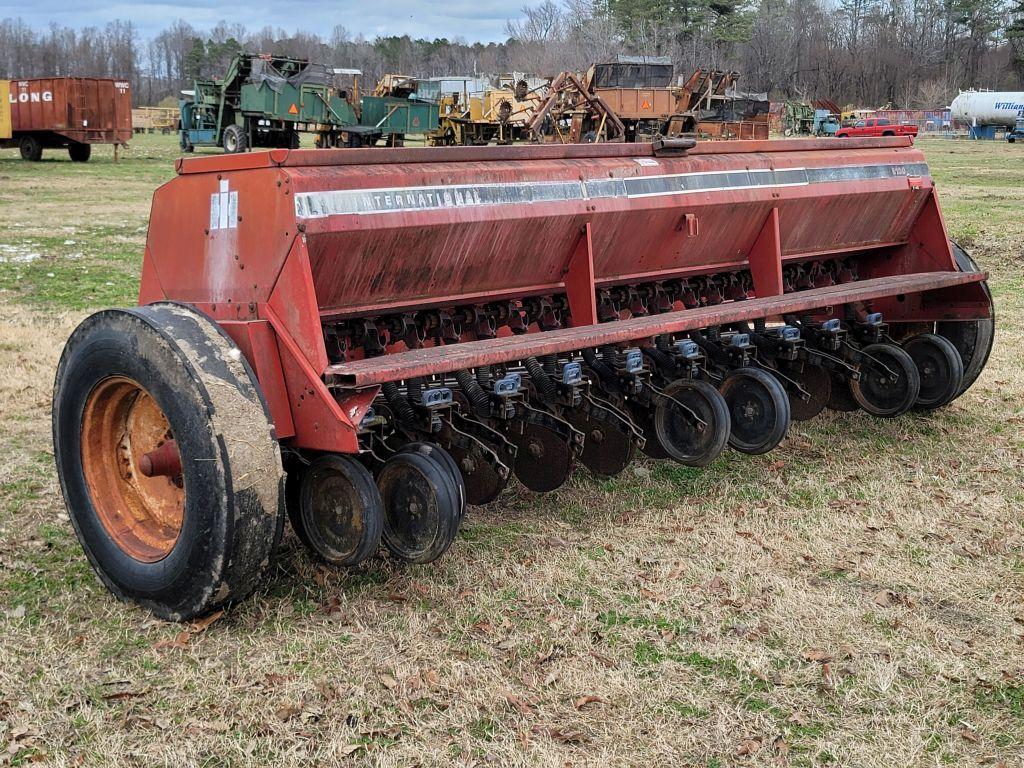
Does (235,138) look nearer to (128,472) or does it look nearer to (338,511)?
(128,472)

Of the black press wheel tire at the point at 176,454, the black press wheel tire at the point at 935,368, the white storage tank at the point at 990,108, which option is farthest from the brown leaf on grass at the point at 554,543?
the white storage tank at the point at 990,108

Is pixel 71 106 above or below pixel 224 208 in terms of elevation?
above

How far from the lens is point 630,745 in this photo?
3.10 m

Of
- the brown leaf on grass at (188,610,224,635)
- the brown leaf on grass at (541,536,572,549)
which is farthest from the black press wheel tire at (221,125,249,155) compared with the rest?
the brown leaf on grass at (188,610,224,635)

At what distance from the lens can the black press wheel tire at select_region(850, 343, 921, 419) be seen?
587 centimetres

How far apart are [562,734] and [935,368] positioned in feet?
13.1

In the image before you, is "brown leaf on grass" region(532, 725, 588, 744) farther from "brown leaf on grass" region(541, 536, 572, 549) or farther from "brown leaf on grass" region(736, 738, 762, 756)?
"brown leaf on grass" region(541, 536, 572, 549)

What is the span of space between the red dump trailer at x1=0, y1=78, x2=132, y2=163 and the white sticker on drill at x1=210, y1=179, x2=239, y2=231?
93.5 ft

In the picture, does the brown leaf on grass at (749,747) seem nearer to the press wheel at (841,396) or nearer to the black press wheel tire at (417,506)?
the black press wheel tire at (417,506)

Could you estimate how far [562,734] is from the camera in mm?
3145

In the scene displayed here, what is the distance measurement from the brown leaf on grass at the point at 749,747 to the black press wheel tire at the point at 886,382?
10.6ft

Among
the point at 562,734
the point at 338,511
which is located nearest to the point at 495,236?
the point at 338,511

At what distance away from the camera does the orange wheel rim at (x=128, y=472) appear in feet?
13.3

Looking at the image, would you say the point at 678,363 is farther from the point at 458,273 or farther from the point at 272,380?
the point at 272,380
